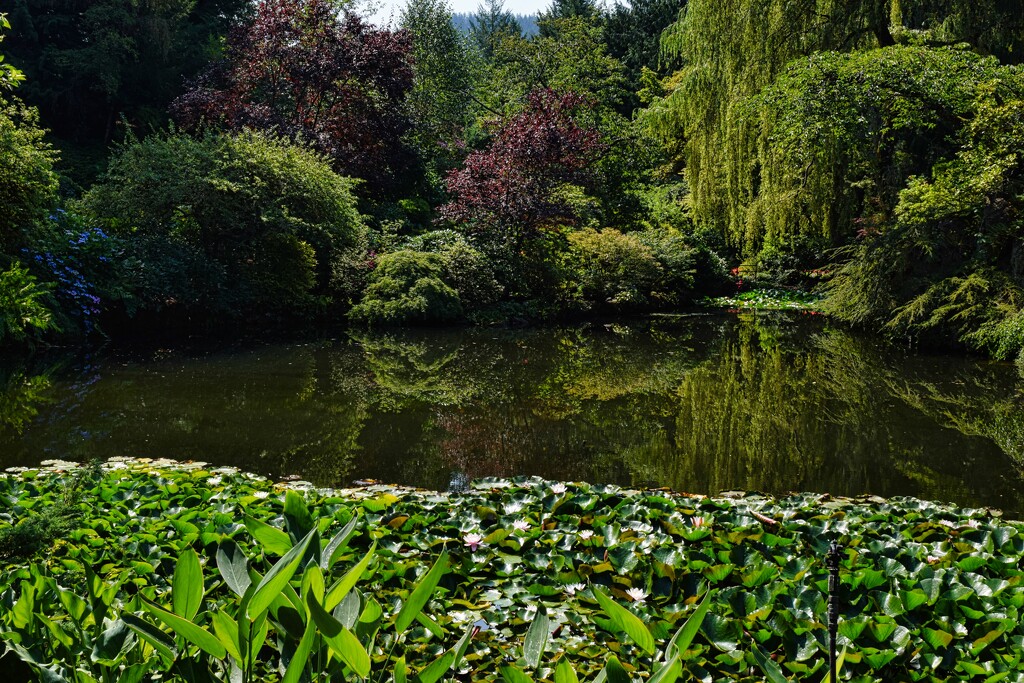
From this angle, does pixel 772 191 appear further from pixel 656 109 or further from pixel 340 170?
pixel 340 170

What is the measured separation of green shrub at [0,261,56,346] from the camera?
29.1ft

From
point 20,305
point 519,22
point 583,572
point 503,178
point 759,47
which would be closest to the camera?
point 583,572

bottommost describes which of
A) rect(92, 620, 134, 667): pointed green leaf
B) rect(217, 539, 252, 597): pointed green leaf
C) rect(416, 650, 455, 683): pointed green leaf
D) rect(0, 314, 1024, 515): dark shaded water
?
rect(0, 314, 1024, 515): dark shaded water

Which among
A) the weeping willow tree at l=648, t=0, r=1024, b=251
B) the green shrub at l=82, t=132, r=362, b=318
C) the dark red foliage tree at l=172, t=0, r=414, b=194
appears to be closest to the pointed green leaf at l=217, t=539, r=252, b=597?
the green shrub at l=82, t=132, r=362, b=318

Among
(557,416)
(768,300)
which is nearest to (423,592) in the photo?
(557,416)

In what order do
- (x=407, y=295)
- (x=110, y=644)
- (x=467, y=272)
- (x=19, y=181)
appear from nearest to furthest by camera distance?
(x=110, y=644) → (x=19, y=181) → (x=407, y=295) → (x=467, y=272)

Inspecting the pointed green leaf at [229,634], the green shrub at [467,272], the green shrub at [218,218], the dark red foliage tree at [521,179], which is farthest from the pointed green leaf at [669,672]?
the dark red foliage tree at [521,179]

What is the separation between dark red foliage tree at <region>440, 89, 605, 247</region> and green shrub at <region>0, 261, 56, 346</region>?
7.98 m

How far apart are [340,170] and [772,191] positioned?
9.09 m

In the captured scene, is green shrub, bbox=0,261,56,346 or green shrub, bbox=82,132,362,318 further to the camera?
green shrub, bbox=82,132,362,318

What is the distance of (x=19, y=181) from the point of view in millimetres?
9484

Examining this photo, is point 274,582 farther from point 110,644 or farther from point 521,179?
point 521,179

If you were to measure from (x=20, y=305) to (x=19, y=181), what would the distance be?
166 cm

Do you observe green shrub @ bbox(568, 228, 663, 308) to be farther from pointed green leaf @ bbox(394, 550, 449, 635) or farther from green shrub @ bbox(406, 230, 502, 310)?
pointed green leaf @ bbox(394, 550, 449, 635)
